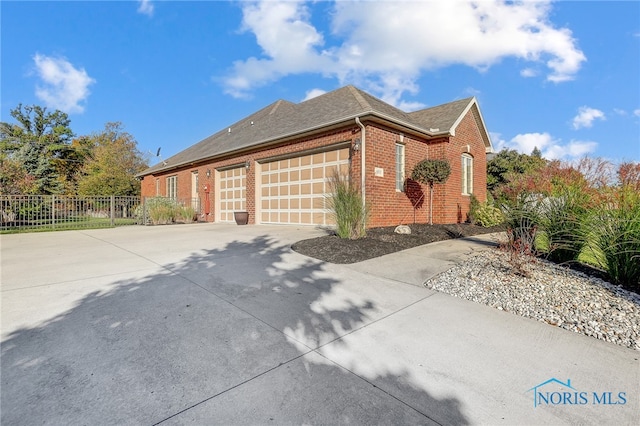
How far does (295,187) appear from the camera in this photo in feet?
35.6

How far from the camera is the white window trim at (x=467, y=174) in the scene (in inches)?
473

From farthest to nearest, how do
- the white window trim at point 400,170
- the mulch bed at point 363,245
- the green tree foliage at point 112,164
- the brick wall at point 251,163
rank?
the green tree foliage at point 112,164
the white window trim at point 400,170
the brick wall at point 251,163
the mulch bed at point 363,245

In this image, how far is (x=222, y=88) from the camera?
54.6 ft

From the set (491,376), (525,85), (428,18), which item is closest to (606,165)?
(491,376)

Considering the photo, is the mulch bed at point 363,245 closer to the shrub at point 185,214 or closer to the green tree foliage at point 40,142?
the shrub at point 185,214

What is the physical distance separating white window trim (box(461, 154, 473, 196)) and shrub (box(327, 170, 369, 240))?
732 centimetres

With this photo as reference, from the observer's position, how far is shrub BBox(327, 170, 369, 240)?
259 inches

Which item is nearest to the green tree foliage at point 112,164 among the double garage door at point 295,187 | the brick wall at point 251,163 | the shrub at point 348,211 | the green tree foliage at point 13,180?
the brick wall at point 251,163

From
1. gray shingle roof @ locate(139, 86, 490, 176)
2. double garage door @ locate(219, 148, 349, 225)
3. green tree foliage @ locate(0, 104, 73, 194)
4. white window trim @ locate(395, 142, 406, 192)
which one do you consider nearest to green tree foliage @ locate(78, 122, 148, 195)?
green tree foliage @ locate(0, 104, 73, 194)

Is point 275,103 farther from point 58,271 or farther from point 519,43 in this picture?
point 58,271

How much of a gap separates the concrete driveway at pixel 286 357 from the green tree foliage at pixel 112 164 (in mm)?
24131

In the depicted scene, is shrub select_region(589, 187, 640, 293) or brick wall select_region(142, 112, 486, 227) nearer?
shrub select_region(589, 187, 640, 293)

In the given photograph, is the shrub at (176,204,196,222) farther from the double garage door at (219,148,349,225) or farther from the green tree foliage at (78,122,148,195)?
the green tree foliage at (78,122,148,195)

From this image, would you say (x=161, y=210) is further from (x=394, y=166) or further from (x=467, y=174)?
(x=467, y=174)
